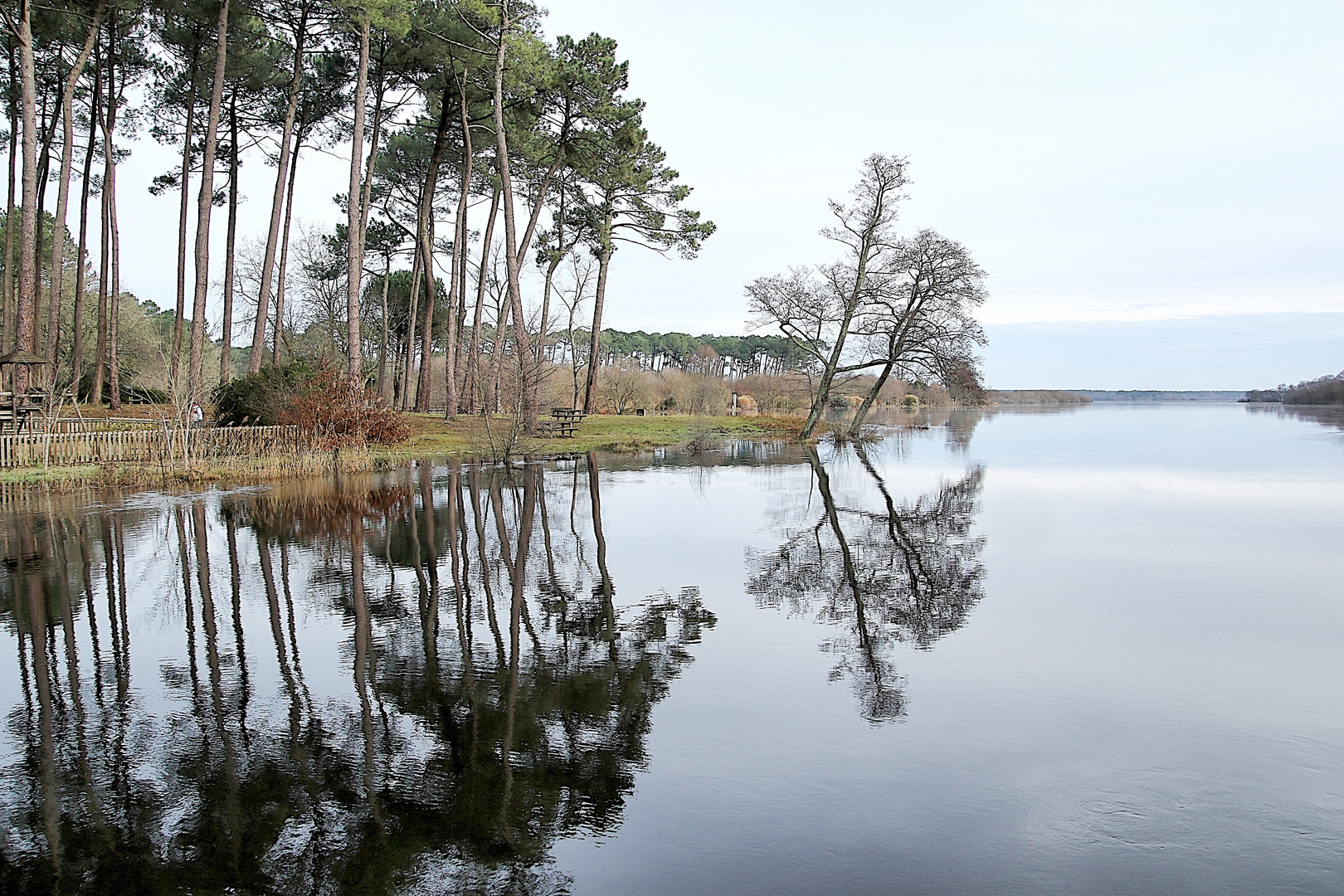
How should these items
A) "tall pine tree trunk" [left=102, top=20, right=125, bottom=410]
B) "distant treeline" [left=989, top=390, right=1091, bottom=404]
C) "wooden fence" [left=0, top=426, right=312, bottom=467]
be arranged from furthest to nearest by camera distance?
"distant treeline" [left=989, top=390, right=1091, bottom=404] < "tall pine tree trunk" [left=102, top=20, right=125, bottom=410] < "wooden fence" [left=0, top=426, right=312, bottom=467]

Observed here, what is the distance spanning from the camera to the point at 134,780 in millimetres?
4672

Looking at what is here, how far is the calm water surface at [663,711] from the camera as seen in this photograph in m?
4.01

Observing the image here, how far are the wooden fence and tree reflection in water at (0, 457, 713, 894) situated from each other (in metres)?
8.40

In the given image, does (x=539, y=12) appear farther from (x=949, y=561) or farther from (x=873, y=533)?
(x=949, y=561)

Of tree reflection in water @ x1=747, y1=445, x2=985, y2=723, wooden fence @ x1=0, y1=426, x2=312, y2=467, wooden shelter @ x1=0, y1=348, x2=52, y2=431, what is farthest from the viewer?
wooden shelter @ x1=0, y1=348, x2=52, y2=431

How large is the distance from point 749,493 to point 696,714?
12713mm

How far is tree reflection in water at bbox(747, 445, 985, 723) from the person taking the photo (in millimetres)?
7035

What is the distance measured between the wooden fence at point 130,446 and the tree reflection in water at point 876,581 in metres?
12.8

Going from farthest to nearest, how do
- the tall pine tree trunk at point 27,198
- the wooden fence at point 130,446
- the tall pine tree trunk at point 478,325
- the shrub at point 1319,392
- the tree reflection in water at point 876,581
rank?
the shrub at point 1319,392 → the tall pine tree trunk at point 478,325 → the tall pine tree trunk at point 27,198 → the wooden fence at point 130,446 → the tree reflection in water at point 876,581

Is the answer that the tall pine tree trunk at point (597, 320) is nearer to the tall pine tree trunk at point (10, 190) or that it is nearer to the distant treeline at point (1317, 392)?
the tall pine tree trunk at point (10, 190)

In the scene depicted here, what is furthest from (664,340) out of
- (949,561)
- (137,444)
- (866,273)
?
(949,561)

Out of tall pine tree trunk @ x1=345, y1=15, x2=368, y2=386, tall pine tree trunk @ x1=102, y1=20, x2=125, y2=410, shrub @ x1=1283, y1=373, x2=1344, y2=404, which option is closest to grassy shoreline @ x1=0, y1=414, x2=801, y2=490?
tall pine tree trunk @ x1=345, y1=15, x2=368, y2=386

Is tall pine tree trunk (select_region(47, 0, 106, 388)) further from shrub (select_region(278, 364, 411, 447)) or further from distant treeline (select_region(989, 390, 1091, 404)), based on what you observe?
distant treeline (select_region(989, 390, 1091, 404))

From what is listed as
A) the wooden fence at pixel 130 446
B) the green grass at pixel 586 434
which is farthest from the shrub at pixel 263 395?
the green grass at pixel 586 434
